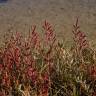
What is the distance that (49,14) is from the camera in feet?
41.8

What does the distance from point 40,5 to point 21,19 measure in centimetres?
123

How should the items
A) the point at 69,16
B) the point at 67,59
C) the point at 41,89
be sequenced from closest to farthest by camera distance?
the point at 41,89 → the point at 67,59 → the point at 69,16

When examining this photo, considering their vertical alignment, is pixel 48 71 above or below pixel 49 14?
above

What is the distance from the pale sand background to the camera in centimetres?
1131

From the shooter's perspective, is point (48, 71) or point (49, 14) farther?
point (49, 14)

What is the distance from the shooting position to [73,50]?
631 cm

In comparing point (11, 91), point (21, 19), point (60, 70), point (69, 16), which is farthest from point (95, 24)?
point (11, 91)

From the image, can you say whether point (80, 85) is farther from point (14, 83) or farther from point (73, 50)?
point (73, 50)

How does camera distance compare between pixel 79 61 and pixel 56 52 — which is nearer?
pixel 79 61

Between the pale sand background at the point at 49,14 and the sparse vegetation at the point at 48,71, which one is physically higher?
the sparse vegetation at the point at 48,71

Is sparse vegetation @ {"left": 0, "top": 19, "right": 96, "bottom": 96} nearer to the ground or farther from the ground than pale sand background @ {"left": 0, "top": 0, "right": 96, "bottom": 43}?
farther from the ground

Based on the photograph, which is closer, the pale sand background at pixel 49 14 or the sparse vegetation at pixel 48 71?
the sparse vegetation at pixel 48 71

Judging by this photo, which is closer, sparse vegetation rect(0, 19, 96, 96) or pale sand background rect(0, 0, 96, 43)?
sparse vegetation rect(0, 19, 96, 96)

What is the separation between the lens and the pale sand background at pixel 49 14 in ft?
37.1
